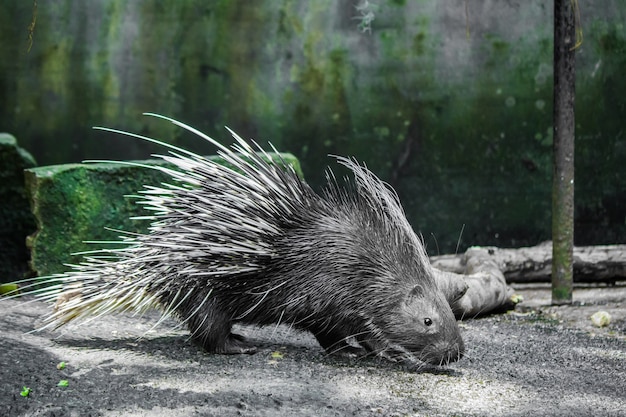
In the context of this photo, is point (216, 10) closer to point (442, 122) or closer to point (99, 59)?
point (99, 59)

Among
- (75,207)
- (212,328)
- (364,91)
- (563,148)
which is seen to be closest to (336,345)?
(212,328)

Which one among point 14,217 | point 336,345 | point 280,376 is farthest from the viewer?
point 14,217

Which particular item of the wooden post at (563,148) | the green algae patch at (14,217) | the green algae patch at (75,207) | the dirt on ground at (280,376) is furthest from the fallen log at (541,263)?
the green algae patch at (14,217)

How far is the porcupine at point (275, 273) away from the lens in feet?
12.8

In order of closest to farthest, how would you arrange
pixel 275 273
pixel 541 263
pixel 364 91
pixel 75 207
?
pixel 275 273 → pixel 75 207 → pixel 541 263 → pixel 364 91

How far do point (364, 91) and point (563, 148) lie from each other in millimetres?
2301

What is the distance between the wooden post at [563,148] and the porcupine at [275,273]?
→ 2.17 meters

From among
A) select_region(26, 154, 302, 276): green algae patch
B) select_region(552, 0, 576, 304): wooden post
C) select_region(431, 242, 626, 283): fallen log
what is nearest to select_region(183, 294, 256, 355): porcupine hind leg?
select_region(26, 154, 302, 276): green algae patch

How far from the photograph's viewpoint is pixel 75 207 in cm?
564

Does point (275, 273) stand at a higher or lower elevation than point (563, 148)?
lower

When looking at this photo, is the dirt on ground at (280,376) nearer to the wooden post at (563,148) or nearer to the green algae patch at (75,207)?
the green algae patch at (75,207)

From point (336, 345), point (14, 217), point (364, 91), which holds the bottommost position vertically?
point (336, 345)

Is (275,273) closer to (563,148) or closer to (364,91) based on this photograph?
(563,148)

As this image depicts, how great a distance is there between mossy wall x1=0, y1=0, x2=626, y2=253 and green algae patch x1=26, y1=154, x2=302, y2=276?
182 cm
